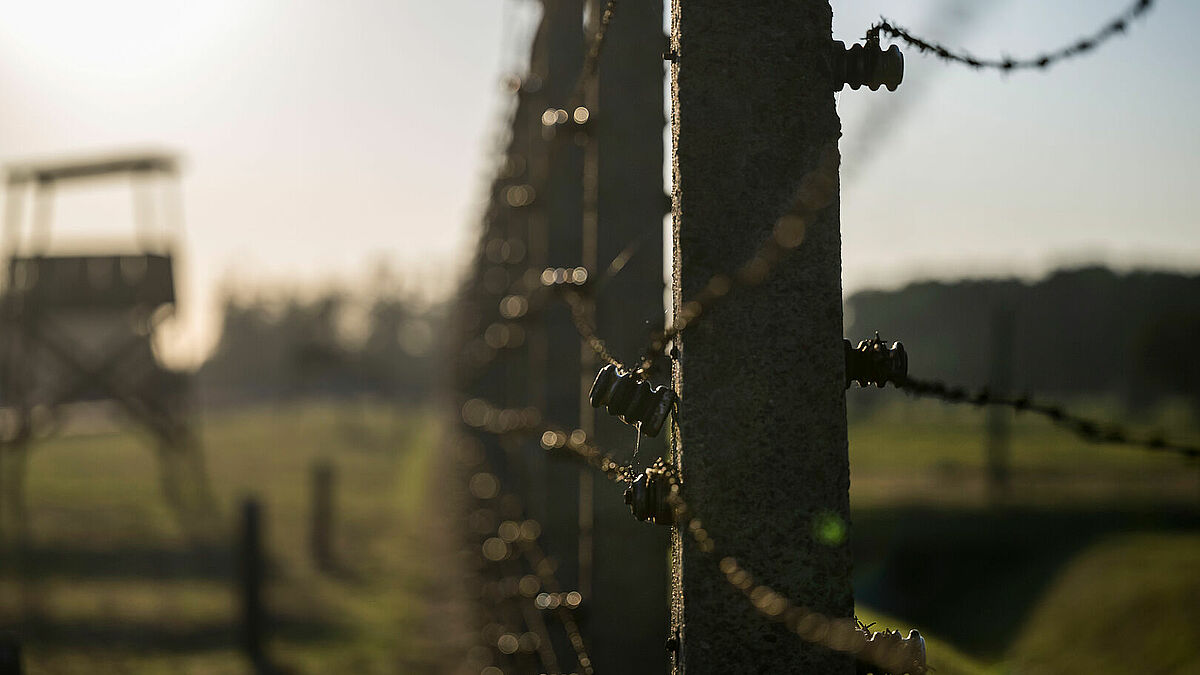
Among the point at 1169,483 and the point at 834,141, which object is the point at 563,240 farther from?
the point at 1169,483

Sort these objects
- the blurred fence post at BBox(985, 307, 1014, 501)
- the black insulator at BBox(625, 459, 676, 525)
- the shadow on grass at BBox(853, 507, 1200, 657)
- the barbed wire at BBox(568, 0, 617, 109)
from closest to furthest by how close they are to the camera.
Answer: the black insulator at BBox(625, 459, 676, 525)
the barbed wire at BBox(568, 0, 617, 109)
the shadow on grass at BBox(853, 507, 1200, 657)
the blurred fence post at BBox(985, 307, 1014, 501)

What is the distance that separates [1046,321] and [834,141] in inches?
848

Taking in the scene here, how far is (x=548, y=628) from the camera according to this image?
14.6ft

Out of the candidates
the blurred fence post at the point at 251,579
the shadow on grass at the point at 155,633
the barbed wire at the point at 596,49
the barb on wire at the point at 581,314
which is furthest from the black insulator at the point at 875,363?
the shadow on grass at the point at 155,633

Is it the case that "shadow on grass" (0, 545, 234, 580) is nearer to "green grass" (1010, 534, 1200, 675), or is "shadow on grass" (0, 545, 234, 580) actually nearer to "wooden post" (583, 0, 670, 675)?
"green grass" (1010, 534, 1200, 675)

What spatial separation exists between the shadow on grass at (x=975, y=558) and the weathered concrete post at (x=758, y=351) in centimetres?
1003

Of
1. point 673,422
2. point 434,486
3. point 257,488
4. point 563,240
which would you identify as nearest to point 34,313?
point 257,488

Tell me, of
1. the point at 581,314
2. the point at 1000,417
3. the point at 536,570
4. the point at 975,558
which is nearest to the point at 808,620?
the point at 581,314

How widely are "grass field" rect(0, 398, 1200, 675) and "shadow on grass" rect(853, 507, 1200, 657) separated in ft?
0.13

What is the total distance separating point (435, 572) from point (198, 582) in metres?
2.99

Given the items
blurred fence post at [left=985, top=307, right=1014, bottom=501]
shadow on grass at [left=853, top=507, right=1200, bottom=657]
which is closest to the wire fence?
shadow on grass at [left=853, top=507, right=1200, bottom=657]

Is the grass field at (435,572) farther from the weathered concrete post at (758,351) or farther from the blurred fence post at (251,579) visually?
the weathered concrete post at (758,351)

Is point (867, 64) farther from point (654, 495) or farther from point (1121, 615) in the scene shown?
point (1121, 615)

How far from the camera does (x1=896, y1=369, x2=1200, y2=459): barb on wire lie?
2.17 m
